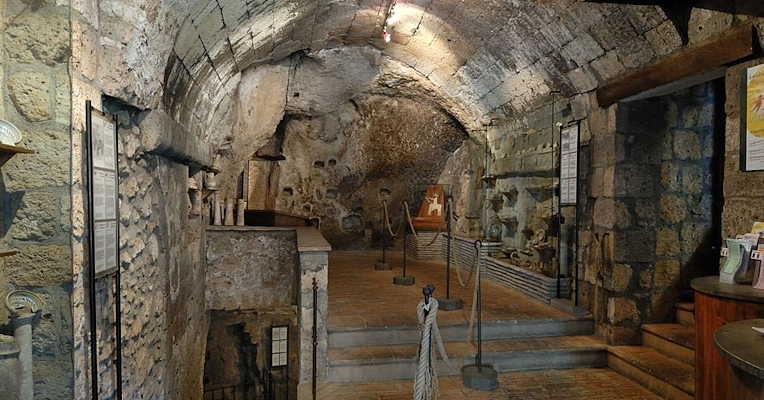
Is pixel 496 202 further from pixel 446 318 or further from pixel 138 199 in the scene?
pixel 138 199

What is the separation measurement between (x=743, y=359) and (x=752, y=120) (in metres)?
1.74

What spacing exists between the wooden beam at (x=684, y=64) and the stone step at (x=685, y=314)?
80.0 inches

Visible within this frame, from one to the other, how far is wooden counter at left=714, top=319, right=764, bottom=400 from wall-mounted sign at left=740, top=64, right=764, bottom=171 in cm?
124

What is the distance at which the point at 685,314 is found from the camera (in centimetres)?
457

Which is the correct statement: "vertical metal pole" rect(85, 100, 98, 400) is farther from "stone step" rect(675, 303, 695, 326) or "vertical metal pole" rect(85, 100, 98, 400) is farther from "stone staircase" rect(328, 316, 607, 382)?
"stone step" rect(675, 303, 695, 326)

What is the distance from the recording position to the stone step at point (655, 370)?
3.71m

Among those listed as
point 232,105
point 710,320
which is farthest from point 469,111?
point 710,320

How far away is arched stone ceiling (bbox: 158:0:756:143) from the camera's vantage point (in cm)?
374

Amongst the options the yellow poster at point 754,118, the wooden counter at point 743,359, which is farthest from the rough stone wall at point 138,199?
the yellow poster at point 754,118

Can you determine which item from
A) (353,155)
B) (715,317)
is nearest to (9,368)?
(715,317)

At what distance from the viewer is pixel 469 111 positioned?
834 centimetres

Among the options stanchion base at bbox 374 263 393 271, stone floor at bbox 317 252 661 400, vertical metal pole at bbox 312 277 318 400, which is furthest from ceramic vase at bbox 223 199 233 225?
vertical metal pole at bbox 312 277 318 400

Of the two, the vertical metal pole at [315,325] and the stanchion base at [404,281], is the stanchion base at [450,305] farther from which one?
the vertical metal pole at [315,325]

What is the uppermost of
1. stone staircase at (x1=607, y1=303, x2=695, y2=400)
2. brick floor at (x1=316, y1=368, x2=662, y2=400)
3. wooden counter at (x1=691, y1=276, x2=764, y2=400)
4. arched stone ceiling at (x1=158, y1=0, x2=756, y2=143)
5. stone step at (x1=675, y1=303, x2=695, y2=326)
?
arched stone ceiling at (x1=158, y1=0, x2=756, y2=143)
